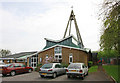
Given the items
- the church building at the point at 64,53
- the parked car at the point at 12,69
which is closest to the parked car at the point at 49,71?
the parked car at the point at 12,69

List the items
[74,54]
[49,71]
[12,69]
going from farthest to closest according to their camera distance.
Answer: [74,54] → [12,69] → [49,71]

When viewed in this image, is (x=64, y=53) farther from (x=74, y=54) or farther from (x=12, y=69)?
(x=12, y=69)

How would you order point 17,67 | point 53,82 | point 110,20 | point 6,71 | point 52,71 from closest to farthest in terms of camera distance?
1. point 110,20
2. point 53,82
3. point 52,71
4. point 6,71
5. point 17,67

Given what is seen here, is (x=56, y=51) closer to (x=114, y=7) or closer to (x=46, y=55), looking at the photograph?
(x=46, y=55)

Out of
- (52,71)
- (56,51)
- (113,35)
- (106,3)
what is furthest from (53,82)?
(56,51)

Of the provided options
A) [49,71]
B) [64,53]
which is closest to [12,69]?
[49,71]

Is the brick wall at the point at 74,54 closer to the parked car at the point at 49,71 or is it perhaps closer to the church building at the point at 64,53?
the church building at the point at 64,53

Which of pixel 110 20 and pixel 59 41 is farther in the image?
pixel 59 41

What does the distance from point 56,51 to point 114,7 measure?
18102 mm

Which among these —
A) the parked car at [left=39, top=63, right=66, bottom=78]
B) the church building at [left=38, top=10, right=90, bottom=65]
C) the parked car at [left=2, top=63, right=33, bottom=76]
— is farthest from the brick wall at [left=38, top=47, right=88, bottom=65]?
the parked car at [left=39, top=63, right=66, bottom=78]

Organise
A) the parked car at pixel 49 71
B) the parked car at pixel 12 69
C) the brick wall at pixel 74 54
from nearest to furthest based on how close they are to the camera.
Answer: the parked car at pixel 49 71, the parked car at pixel 12 69, the brick wall at pixel 74 54

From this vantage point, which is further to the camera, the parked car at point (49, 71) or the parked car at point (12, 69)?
the parked car at point (12, 69)

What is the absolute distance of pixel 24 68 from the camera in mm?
16359

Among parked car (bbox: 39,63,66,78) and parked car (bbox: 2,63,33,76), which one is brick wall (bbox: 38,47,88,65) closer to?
parked car (bbox: 2,63,33,76)
